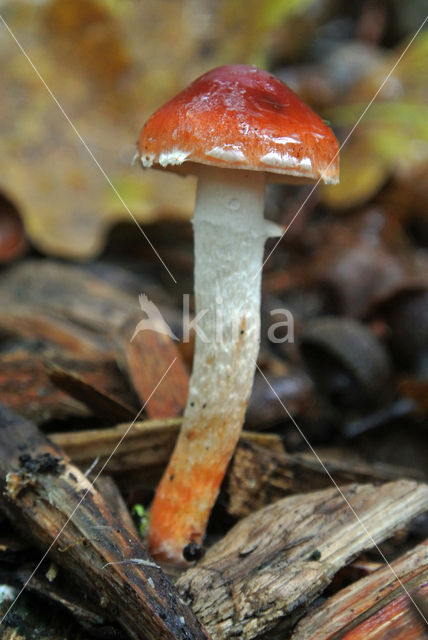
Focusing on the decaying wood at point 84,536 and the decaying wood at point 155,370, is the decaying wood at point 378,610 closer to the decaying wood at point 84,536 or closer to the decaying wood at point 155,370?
the decaying wood at point 84,536

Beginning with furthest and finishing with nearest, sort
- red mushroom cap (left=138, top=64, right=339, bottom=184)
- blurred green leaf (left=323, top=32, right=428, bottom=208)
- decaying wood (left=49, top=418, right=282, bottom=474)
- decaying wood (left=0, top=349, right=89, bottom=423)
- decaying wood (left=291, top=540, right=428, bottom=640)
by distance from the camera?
blurred green leaf (left=323, top=32, right=428, bottom=208)
decaying wood (left=0, top=349, right=89, bottom=423)
decaying wood (left=49, top=418, right=282, bottom=474)
red mushroom cap (left=138, top=64, right=339, bottom=184)
decaying wood (left=291, top=540, right=428, bottom=640)

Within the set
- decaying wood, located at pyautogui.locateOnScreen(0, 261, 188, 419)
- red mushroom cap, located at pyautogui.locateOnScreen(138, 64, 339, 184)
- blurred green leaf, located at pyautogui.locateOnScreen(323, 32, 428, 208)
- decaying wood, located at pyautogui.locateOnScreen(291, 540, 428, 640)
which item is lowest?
decaying wood, located at pyautogui.locateOnScreen(0, 261, 188, 419)

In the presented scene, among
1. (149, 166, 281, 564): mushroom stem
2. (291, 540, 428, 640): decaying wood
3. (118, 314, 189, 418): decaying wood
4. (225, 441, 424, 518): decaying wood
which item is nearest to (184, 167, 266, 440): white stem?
(149, 166, 281, 564): mushroom stem

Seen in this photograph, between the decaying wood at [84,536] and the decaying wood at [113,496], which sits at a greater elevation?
the decaying wood at [84,536]

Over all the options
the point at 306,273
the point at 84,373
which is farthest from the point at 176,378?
the point at 306,273

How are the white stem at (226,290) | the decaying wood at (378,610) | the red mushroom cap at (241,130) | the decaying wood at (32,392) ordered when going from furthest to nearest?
the decaying wood at (32,392), the white stem at (226,290), the red mushroom cap at (241,130), the decaying wood at (378,610)

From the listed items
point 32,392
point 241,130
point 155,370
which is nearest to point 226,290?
point 241,130

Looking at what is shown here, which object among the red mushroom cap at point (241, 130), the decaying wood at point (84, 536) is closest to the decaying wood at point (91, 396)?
the decaying wood at point (84, 536)

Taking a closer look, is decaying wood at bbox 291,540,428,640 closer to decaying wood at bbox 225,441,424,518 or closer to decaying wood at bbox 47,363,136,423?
decaying wood at bbox 225,441,424,518
